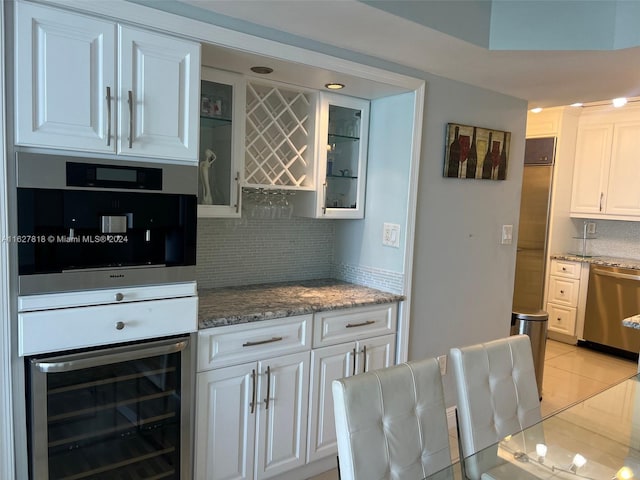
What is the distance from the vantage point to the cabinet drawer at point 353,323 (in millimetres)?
2459

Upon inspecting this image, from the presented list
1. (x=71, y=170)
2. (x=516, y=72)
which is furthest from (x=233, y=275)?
(x=516, y=72)

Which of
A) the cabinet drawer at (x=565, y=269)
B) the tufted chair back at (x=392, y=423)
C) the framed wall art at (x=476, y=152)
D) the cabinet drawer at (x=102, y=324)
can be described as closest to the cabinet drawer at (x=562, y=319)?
the cabinet drawer at (x=565, y=269)

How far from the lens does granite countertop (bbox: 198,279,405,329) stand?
7.09 ft

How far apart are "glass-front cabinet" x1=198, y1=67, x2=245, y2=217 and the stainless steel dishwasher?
391cm

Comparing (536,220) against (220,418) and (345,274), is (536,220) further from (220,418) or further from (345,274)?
(220,418)

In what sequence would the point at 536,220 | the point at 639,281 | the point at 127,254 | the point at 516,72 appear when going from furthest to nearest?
the point at 536,220 → the point at 639,281 → the point at 516,72 → the point at 127,254

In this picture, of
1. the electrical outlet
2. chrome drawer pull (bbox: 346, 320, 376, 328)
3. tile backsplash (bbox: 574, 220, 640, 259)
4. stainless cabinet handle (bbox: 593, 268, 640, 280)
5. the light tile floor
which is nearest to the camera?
chrome drawer pull (bbox: 346, 320, 376, 328)

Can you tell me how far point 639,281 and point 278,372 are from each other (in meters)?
3.79

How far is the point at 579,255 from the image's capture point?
5113mm

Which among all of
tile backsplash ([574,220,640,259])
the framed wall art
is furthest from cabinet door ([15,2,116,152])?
tile backsplash ([574,220,640,259])

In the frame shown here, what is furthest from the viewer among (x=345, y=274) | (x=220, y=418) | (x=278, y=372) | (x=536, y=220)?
(x=536, y=220)

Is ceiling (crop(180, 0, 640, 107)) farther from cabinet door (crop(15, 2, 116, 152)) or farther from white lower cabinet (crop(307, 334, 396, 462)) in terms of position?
white lower cabinet (crop(307, 334, 396, 462))

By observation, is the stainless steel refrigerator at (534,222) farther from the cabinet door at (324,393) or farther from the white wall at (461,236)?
the cabinet door at (324,393)

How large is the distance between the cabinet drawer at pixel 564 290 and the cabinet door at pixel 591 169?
0.77 m
